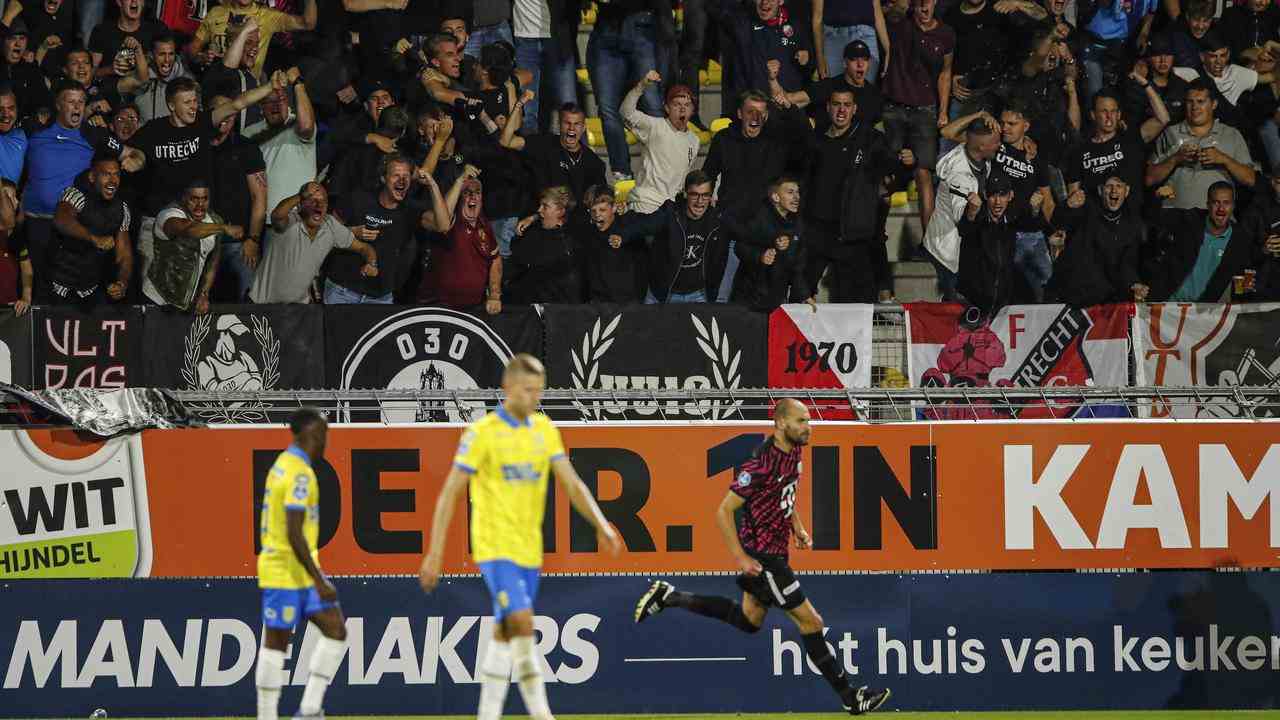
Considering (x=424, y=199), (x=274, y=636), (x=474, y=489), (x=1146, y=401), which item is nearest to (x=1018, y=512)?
(x=1146, y=401)

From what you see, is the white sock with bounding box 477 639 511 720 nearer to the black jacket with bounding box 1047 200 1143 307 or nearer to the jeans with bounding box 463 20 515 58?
the black jacket with bounding box 1047 200 1143 307

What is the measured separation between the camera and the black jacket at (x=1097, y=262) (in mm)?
14680

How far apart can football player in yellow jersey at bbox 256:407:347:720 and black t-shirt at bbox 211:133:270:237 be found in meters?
6.10

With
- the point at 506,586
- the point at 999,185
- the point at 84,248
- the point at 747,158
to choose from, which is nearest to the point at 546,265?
the point at 747,158

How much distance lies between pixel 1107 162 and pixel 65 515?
973cm

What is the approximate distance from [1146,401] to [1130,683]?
267 cm

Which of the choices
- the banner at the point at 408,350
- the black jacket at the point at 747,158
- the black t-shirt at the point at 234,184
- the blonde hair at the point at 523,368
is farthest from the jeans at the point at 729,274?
the blonde hair at the point at 523,368

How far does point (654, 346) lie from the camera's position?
534 inches

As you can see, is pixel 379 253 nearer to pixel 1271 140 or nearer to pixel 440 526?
pixel 440 526

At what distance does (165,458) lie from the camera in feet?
36.6

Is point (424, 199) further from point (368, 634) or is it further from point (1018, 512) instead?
point (1018, 512)

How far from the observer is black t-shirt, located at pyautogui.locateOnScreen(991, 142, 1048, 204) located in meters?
15.0

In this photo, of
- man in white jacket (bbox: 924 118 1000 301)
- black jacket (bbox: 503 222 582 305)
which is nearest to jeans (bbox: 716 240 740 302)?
black jacket (bbox: 503 222 582 305)

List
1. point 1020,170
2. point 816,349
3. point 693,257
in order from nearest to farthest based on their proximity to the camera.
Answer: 1. point 816,349
2. point 693,257
3. point 1020,170
